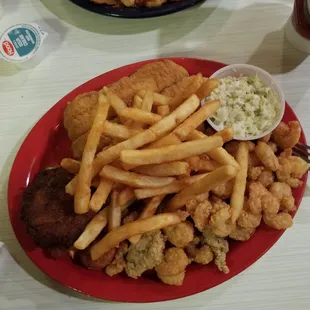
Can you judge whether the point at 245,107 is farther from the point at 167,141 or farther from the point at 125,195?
the point at 125,195

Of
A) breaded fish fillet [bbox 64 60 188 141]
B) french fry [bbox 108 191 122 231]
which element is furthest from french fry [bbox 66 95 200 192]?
breaded fish fillet [bbox 64 60 188 141]

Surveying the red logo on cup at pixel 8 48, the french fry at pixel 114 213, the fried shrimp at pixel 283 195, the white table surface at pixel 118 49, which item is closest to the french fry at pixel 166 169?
the french fry at pixel 114 213

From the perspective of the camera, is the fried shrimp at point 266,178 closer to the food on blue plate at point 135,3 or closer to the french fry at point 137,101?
the french fry at point 137,101

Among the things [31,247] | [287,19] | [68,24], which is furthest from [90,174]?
[287,19]

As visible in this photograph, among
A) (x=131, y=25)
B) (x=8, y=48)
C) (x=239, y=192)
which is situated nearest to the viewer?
(x=239, y=192)

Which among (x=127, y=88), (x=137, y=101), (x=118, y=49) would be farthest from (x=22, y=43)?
(x=137, y=101)

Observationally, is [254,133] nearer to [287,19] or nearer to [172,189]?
[172,189]

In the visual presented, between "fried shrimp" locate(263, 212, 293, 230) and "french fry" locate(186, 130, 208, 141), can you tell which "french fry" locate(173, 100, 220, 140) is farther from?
"fried shrimp" locate(263, 212, 293, 230)
